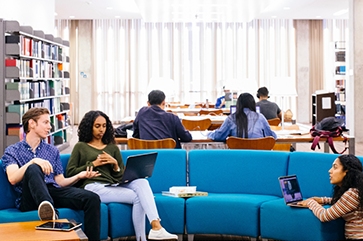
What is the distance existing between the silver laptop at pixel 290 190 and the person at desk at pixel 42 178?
127 centimetres

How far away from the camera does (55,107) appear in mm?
7762

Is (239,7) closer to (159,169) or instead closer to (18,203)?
(159,169)

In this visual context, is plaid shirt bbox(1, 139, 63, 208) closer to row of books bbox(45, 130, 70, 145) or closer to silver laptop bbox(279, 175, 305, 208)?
silver laptop bbox(279, 175, 305, 208)

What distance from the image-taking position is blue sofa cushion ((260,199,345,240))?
109 inches

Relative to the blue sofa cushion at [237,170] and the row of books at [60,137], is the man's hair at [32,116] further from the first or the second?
the row of books at [60,137]

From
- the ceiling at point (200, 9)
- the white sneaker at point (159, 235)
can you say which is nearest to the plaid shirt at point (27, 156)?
the white sneaker at point (159, 235)

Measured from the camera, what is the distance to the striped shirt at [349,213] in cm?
255

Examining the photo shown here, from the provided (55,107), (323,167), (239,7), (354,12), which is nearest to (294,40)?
(239,7)

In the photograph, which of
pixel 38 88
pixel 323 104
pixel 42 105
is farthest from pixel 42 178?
pixel 323 104

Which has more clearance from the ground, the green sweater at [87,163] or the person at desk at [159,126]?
the person at desk at [159,126]

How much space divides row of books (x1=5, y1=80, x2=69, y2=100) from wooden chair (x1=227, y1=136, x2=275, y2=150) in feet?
11.2

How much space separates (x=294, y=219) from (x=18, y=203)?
6.31ft

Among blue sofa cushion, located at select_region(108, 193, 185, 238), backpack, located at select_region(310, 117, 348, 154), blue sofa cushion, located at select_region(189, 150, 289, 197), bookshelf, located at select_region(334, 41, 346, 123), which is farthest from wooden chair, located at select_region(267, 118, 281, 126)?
bookshelf, located at select_region(334, 41, 346, 123)

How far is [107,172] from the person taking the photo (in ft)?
10.6
